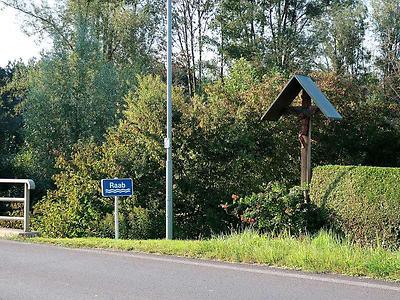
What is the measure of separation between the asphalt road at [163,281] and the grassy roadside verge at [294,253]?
37cm

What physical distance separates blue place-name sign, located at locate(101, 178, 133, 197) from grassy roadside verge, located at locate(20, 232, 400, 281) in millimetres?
2161

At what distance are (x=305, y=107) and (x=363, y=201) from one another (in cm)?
362

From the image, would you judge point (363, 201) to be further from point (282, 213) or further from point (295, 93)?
point (295, 93)

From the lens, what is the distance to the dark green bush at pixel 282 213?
51.8 feet

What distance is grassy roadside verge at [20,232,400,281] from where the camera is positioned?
9.59 metres

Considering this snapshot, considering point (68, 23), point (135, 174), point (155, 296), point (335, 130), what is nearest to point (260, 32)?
point (68, 23)

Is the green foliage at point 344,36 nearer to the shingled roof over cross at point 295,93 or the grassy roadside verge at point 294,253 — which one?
the shingled roof over cross at point 295,93

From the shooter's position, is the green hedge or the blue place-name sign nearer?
the green hedge

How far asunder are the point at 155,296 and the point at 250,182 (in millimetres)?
13128

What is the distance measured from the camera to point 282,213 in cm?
1614

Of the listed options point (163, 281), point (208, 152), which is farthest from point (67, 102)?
point (163, 281)

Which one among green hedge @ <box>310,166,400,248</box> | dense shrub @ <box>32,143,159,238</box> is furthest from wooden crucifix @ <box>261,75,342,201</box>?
dense shrub @ <box>32,143,159,238</box>

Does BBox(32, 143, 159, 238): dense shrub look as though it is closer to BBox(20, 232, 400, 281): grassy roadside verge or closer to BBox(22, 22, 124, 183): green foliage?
BBox(20, 232, 400, 281): grassy roadside verge

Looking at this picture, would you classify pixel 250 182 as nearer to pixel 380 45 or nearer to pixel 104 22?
pixel 104 22
